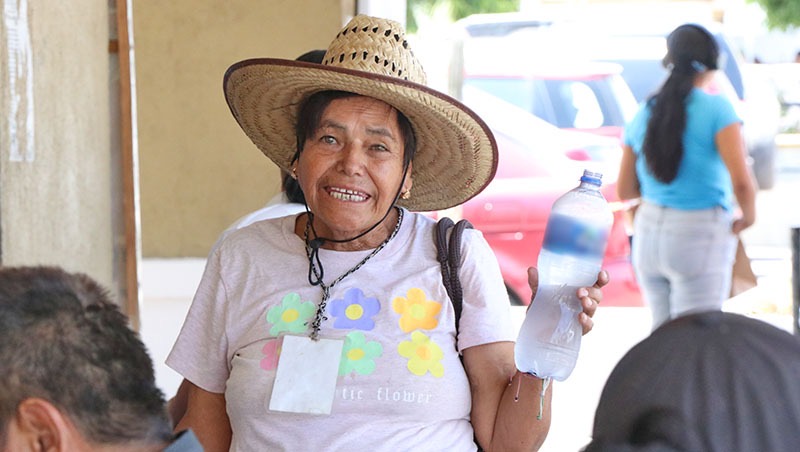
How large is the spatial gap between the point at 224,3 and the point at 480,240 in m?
3.06

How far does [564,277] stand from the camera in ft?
7.07

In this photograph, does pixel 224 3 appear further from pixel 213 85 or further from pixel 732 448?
pixel 732 448

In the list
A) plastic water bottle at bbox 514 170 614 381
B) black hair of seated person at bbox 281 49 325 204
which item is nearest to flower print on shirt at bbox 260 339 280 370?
plastic water bottle at bbox 514 170 614 381

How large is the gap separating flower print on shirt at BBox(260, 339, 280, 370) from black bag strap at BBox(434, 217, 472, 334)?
0.38 meters

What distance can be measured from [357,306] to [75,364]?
1010 millimetres

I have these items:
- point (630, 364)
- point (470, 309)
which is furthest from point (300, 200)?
point (630, 364)

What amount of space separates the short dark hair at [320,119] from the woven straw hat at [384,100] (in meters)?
0.02

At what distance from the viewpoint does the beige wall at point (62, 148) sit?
2938mm

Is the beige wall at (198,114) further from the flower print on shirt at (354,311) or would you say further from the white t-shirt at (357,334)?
the flower print on shirt at (354,311)

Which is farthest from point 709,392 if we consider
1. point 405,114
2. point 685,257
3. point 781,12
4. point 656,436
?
point 781,12

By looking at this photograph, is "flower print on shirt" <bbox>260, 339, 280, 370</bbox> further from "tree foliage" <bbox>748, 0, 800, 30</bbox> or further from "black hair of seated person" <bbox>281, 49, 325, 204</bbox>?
"tree foliage" <bbox>748, 0, 800, 30</bbox>

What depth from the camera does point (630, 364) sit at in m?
1.04

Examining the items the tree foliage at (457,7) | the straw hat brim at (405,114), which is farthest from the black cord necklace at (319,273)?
the tree foliage at (457,7)

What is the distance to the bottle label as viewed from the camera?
85.2 inches
